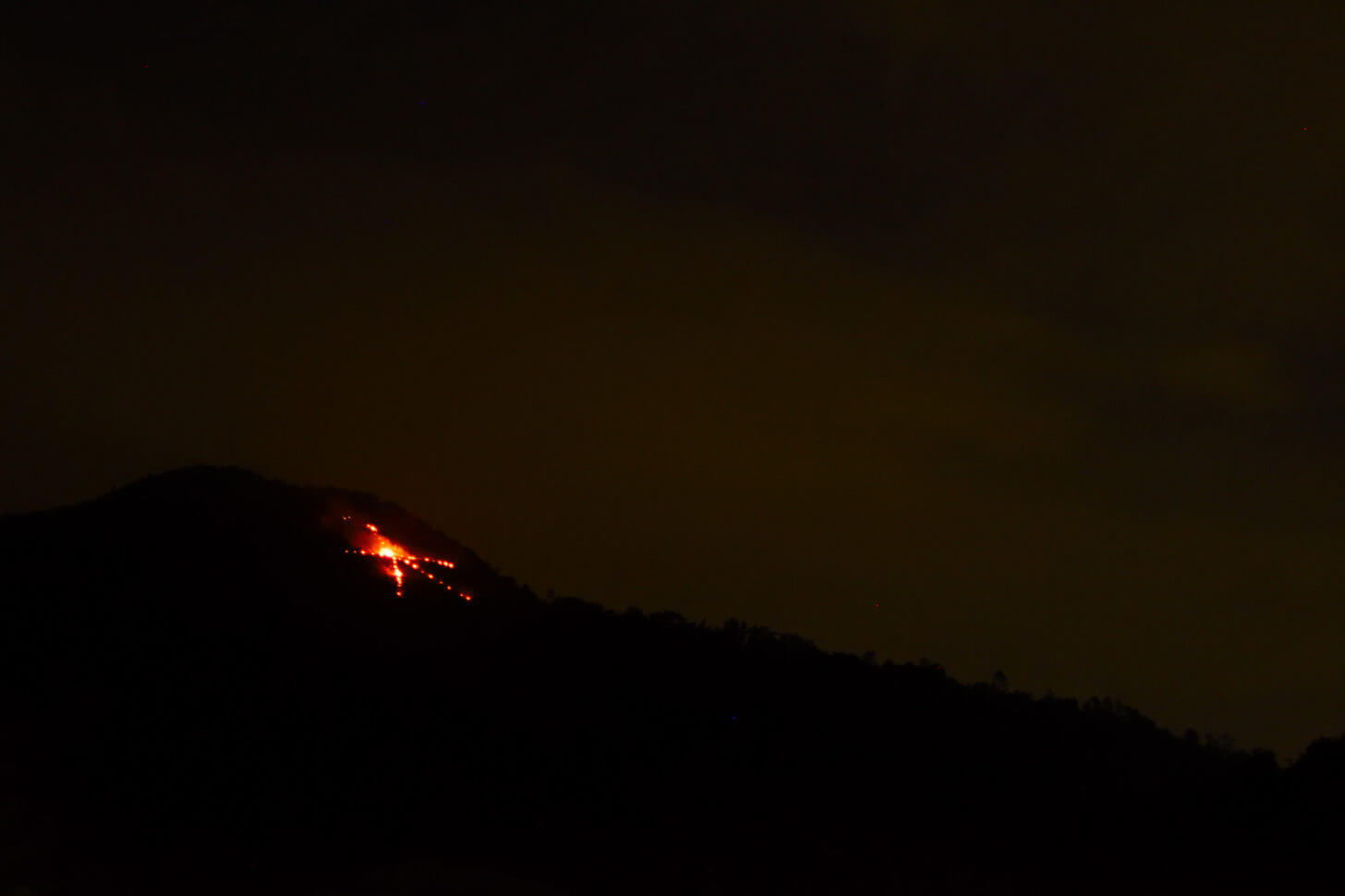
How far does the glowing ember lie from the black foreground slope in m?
0.64

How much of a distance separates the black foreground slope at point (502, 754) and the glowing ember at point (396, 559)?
2.08 ft

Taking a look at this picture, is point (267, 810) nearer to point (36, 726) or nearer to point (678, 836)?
point (36, 726)

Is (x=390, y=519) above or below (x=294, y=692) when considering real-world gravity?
above

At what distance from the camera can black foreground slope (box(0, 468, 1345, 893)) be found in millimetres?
22797

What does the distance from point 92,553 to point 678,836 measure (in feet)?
59.7

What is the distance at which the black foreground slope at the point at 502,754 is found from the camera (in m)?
22.8

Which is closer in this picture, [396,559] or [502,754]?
[502,754]

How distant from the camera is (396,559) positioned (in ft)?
121

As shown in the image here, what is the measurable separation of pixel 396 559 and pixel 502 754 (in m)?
11.0

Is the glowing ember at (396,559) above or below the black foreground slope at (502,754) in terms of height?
above

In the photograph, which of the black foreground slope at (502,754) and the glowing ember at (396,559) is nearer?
the black foreground slope at (502,754)

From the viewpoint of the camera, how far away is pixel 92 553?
3328cm

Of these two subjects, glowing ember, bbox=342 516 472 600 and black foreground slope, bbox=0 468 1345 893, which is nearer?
black foreground slope, bbox=0 468 1345 893

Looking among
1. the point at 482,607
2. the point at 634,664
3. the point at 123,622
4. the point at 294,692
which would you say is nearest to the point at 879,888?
the point at 634,664
